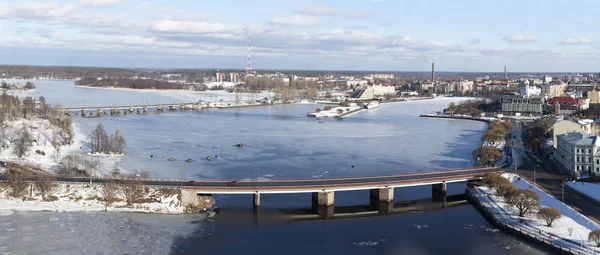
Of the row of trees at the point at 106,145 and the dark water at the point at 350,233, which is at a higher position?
the row of trees at the point at 106,145

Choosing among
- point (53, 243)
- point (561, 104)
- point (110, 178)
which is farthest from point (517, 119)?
point (53, 243)

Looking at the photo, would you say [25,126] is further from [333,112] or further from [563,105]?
[563,105]

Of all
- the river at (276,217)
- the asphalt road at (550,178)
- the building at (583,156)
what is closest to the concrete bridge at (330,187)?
the river at (276,217)

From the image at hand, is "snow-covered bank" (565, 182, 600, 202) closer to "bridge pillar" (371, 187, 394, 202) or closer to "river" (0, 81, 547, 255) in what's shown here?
"river" (0, 81, 547, 255)

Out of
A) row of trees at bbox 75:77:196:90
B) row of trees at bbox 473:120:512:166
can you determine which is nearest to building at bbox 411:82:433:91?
row of trees at bbox 75:77:196:90

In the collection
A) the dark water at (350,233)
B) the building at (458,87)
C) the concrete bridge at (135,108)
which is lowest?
the dark water at (350,233)

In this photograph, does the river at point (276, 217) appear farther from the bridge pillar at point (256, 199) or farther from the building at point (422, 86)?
the building at point (422, 86)
